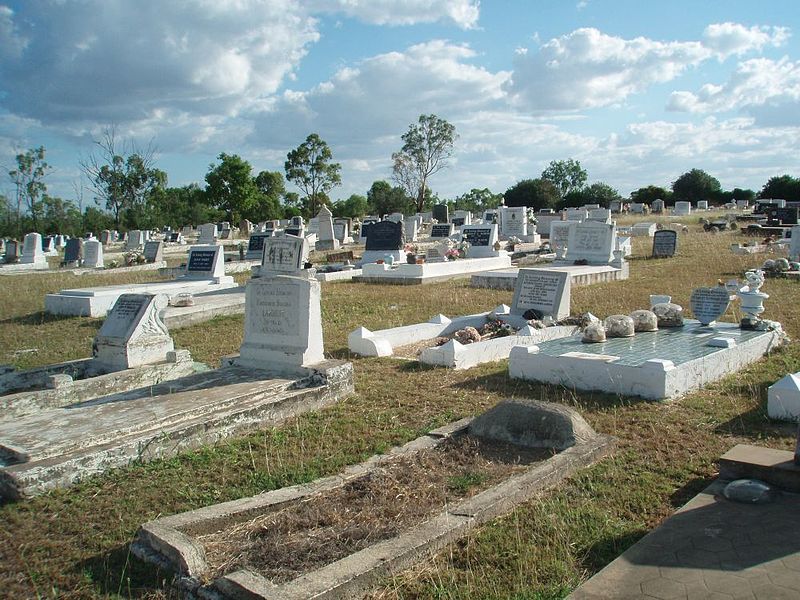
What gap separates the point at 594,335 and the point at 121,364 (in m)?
5.66

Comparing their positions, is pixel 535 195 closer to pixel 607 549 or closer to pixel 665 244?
pixel 665 244

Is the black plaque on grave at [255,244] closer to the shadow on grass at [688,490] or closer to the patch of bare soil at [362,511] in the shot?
the patch of bare soil at [362,511]

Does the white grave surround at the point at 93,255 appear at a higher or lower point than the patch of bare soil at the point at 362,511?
higher

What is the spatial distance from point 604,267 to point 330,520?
46.4 feet

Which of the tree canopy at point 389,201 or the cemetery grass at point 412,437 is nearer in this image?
the cemetery grass at point 412,437

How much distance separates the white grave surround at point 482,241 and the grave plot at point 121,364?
45.1ft

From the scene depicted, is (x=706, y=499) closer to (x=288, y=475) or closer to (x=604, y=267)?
(x=288, y=475)

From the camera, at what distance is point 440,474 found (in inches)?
188

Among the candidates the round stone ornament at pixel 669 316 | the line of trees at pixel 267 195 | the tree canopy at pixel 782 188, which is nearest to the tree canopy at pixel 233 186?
the line of trees at pixel 267 195

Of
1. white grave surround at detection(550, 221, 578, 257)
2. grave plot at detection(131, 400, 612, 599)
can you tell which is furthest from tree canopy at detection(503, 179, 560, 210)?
grave plot at detection(131, 400, 612, 599)

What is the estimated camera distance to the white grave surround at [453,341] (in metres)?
8.17

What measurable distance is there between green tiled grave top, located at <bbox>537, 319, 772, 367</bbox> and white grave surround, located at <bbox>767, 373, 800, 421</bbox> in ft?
3.47

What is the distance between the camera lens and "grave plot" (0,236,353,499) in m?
Answer: 4.98

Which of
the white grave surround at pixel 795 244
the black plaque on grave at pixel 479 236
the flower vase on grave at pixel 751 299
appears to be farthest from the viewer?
the black plaque on grave at pixel 479 236
